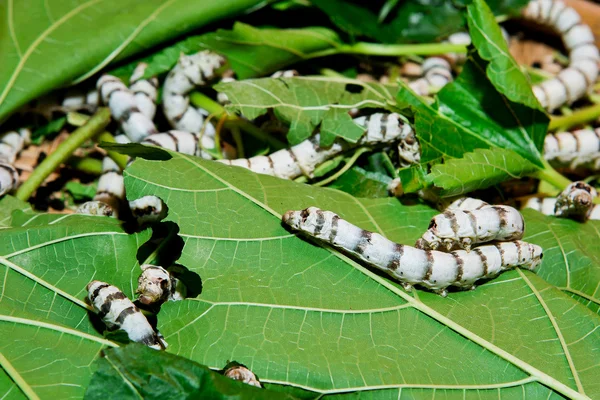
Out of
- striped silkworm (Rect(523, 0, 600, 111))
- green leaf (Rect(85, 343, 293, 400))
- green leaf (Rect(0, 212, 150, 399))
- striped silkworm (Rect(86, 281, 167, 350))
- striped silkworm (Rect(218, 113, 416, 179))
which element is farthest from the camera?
striped silkworm (Rect(523, 0, 600, 111))

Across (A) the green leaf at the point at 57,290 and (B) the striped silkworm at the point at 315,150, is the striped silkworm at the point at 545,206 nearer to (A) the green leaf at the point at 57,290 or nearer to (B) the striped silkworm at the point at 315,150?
(B) the striped silkworm at the point at 315,150

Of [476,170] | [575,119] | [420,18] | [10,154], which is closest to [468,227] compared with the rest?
[476,170]

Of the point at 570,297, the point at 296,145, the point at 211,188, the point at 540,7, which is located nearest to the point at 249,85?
the point at 296,145

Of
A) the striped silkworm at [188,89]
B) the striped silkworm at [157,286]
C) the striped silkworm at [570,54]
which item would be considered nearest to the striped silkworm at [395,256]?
the striped silkworm at [157,286]

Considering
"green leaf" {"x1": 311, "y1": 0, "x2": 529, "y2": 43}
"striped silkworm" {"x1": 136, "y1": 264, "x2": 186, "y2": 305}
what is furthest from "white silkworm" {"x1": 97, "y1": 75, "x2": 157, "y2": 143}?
"green leaf" {"x1": 311, "y1": 0, "x2": 529, "y2": 43}

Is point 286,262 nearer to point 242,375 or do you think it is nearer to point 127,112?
point 242,375

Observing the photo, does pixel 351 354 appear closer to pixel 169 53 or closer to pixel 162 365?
pixel 162 365

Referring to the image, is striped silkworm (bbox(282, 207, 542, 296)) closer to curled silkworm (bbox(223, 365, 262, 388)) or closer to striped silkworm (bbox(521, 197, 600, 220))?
curled silkworm (bbox(223, 365, 262, 388))
